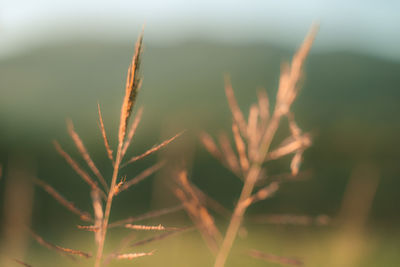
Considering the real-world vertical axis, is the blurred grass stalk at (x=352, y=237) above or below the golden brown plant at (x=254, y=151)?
above

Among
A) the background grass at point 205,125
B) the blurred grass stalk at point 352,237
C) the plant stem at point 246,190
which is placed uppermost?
the background grass at point 205,125

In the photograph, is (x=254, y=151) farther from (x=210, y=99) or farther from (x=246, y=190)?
(x=210, y=99)

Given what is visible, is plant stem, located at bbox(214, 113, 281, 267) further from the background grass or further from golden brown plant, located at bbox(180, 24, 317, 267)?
the background grass

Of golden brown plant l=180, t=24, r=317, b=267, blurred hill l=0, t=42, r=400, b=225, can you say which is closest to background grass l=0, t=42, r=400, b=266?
blurred hill l=0, t=42, r=400, b=225

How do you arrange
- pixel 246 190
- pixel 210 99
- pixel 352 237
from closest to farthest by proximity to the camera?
pixel 246 190
pixel 352 237
pixel 210 99

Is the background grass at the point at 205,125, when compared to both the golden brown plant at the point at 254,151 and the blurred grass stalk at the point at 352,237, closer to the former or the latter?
the blurred grass stalk at the point at 352,237

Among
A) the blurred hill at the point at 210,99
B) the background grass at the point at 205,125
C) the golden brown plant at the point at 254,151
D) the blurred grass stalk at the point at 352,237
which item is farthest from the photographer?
the blurred hill at the point at 210,99

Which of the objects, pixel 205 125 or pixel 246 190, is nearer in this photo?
pixel 246 190

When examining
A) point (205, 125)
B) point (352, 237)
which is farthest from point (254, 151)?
point (205, 125)

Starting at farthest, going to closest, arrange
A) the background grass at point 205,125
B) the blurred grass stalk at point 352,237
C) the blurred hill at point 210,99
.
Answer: the blurred hill at point 210,99 < the background grass at point 205,125 < the blurred grass stalk at point 352,237

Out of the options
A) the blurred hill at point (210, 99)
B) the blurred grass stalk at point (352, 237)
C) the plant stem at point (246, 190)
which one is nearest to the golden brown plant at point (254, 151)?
the plant stem at point (246, 190)
